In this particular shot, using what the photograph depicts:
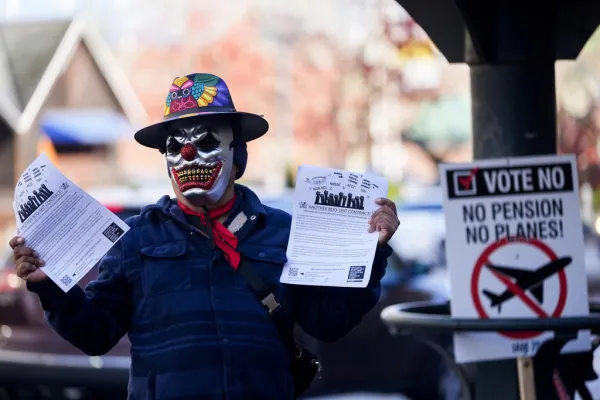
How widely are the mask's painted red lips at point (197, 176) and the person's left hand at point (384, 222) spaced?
0.50m

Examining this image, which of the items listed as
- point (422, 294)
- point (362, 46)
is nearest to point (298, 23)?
point (362, 46)

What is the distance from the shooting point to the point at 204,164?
14.6 feet

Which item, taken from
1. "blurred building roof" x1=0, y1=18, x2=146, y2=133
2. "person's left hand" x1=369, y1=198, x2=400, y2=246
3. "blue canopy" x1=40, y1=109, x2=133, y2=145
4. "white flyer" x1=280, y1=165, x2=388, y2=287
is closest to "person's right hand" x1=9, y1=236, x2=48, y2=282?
"white flyer" x1=280, y1=165, x2=388, y2=287

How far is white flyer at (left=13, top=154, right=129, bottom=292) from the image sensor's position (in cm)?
427

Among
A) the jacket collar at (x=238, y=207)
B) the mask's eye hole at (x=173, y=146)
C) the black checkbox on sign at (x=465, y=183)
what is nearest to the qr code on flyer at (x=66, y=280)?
the jacket collar at (x=238, y=207)

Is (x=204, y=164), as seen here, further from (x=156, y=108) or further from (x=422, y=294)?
(x=156, y=108)

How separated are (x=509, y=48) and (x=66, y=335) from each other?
87.2 inches

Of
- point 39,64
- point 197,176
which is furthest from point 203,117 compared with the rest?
point 39,64

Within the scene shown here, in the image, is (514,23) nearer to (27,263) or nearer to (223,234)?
(223,234)

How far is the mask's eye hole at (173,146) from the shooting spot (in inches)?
178

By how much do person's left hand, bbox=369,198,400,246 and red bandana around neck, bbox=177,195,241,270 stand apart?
0.42 metres

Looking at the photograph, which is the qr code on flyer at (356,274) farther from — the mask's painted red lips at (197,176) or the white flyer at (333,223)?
the mask's painted red lips at (197,176)

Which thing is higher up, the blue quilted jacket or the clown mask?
the clown mask

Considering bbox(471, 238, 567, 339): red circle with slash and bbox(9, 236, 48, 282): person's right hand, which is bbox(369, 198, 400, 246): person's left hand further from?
bbox(9, 236, 48, 282): person's right hand
